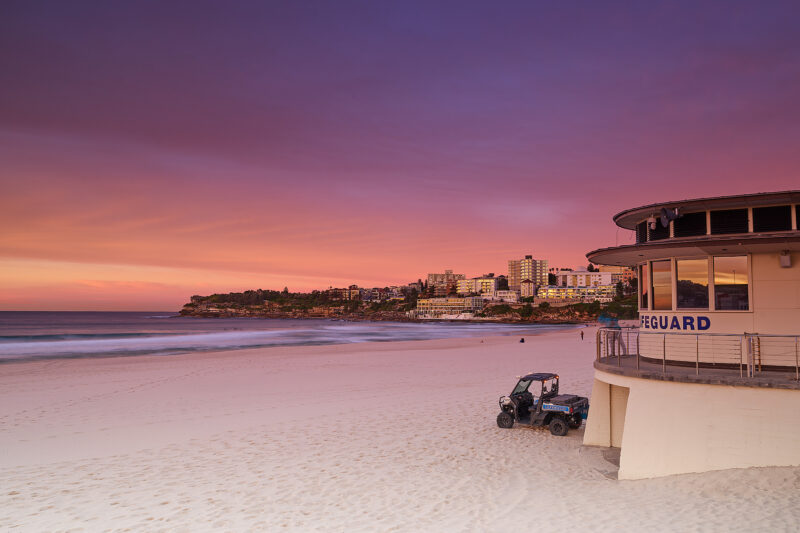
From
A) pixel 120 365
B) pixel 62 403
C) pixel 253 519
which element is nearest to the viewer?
pixel 253 519

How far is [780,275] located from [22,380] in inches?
1219

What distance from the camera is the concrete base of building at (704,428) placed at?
8.19 metres

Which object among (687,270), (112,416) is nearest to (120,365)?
(112,416)

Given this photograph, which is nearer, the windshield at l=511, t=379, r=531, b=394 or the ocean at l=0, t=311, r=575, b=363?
the windshield at l=511, t=379, r=531, b=394

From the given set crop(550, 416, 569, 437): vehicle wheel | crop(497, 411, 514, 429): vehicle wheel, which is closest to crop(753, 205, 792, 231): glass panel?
crop(550, 416, 569, 437): vehicle wheel

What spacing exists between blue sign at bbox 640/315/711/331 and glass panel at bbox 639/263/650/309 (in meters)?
0.37

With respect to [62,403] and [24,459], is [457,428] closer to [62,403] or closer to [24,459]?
[24,459]

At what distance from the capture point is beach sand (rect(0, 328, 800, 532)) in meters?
7.80

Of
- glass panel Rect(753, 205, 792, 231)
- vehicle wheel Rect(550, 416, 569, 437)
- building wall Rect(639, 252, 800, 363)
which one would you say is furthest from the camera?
vehicle wheel Rect(550, 416, 569, 437)

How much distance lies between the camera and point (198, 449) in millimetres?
12227

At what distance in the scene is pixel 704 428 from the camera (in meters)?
8.70

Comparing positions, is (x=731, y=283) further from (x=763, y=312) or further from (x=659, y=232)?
(x=659, y=232)

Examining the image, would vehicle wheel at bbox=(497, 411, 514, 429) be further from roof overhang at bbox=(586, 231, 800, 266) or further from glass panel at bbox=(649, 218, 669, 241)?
glass panel at bbox=(649, 218, 669, 241)

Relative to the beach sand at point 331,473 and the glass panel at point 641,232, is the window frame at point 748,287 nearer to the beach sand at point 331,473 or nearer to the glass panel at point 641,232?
the glass panel at point 641,232
